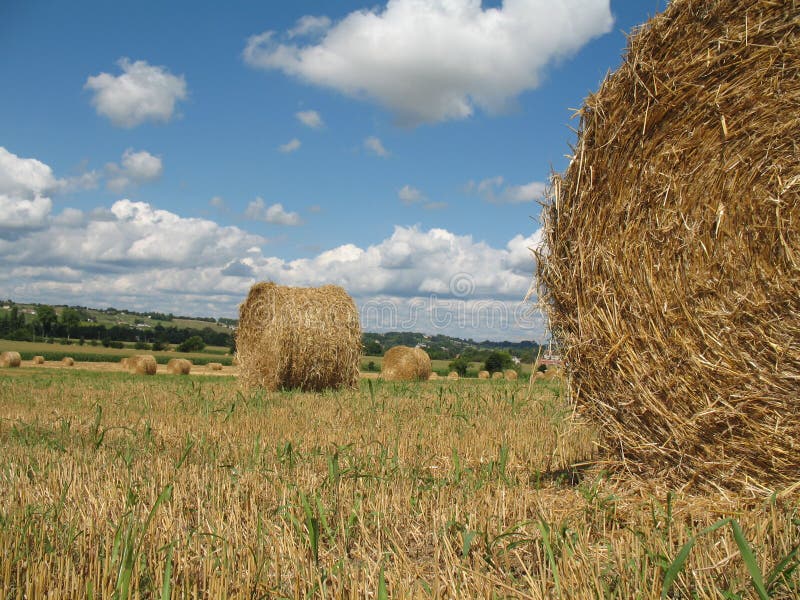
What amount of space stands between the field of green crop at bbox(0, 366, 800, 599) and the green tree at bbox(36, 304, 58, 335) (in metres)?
66.9

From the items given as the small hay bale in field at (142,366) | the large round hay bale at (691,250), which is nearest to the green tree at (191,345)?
the small hay bale in field at (142,366)

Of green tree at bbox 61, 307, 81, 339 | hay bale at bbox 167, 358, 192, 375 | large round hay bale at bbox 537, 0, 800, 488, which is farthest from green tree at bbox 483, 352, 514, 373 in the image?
green tree at bbox 61, 307, 81, 339

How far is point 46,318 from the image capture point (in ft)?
218

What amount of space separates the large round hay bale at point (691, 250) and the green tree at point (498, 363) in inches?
1130

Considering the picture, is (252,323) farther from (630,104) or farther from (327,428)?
(630,104)

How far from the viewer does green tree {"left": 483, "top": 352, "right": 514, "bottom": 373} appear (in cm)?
3319

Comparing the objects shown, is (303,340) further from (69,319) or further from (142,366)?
(69,319)

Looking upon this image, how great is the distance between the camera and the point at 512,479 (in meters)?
4.27

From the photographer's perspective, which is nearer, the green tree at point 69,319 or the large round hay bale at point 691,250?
the large round hay bale at point 691,250

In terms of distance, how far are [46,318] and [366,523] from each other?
73.5 m

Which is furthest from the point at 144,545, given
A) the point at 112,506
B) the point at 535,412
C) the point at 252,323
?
the point at 252,323

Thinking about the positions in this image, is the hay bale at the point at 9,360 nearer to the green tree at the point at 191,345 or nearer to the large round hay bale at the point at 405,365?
the large round hay bale at the point at 405,365

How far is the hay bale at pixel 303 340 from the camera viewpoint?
12.8m

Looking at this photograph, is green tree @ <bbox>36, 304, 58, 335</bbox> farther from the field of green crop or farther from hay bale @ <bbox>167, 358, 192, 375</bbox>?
the field of green crop
